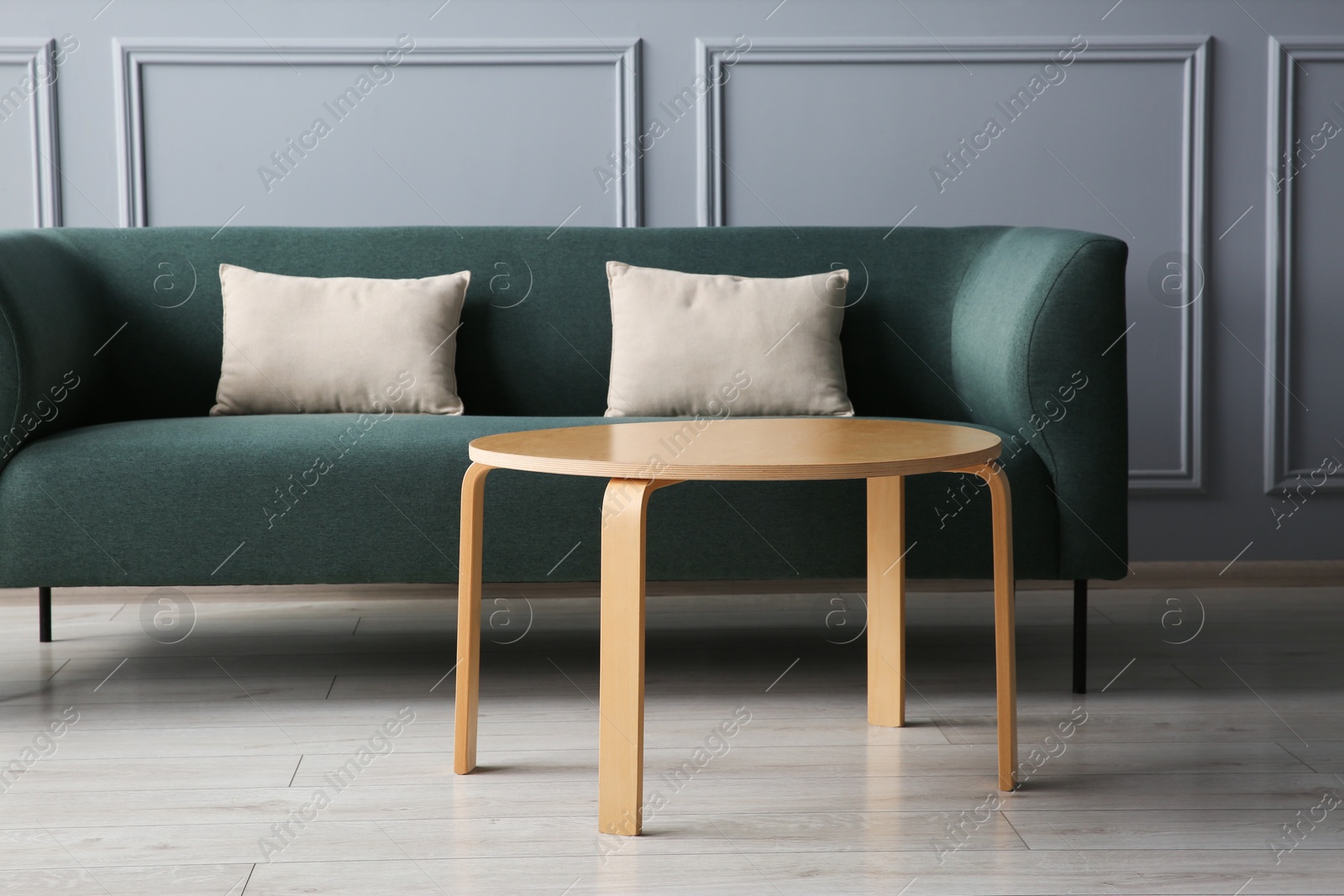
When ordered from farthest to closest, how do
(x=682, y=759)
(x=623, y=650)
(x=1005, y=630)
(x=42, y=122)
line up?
(x=42, y=122) → (x=682, y=759) → (x=1005, y=630) → (x=623, y=650)

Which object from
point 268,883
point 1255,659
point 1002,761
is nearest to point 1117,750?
point 1002,761

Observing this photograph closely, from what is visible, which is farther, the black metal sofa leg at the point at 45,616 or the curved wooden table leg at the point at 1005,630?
the black metal sofa leg at the point at 45,616

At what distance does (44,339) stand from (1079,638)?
1.75 metres

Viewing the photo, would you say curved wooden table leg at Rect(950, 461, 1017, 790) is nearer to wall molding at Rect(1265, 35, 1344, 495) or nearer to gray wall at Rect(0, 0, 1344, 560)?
gray wall at Rect(0, 0, 1344, 560)

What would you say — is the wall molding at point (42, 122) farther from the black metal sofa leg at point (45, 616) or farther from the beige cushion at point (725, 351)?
the beige cushion at point (725, 351)

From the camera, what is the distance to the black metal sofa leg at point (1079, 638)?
202cm

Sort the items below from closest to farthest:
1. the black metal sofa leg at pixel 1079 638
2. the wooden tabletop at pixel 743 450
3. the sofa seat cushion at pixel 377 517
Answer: the wooden tabletop at pixel 743 450
the sofa seat cushion at pixel 377 517
the black metal sofa leg at pixel 1079 638

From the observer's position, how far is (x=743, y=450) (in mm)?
1435

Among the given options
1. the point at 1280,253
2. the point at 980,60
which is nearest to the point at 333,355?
the point at 980,60

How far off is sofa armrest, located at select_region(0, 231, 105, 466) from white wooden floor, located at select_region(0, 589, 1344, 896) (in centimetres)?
45

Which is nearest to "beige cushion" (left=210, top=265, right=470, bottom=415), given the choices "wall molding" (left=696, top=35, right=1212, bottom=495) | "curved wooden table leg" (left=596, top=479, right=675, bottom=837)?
"wall molding" (left=696, top=35, right=1212, bottom=495)

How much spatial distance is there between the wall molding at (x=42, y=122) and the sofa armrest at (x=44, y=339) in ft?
1.55

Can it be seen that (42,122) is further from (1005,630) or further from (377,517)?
(1005,630)

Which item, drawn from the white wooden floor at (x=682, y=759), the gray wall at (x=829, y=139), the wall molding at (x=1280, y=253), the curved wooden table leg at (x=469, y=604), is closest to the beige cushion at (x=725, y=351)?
the white wooden floor at (x=682, y=759)
